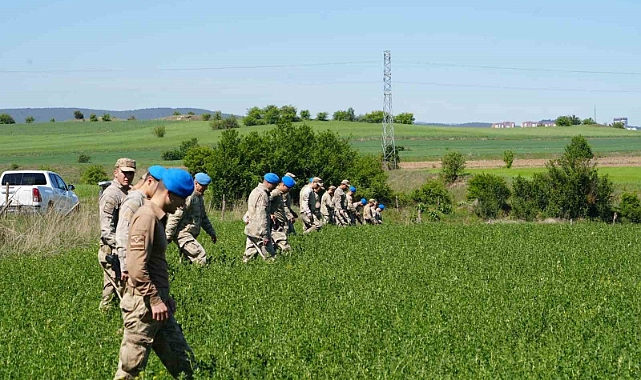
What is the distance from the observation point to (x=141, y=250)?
766cm

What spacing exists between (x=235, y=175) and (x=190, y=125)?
278 ft

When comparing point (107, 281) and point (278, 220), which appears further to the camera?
point (278, 220)

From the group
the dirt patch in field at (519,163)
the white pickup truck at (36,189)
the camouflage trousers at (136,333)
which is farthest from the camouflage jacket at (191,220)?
the dirt patch in field at (519,163)

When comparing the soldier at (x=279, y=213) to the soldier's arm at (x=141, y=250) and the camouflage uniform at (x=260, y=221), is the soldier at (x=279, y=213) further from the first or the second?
the soldier's arm at (x=141, y=250)

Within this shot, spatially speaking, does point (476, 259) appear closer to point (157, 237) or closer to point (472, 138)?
point (157, 237)

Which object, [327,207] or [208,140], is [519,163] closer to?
[208,140]

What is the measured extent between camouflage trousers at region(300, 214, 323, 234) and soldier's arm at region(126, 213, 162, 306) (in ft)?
55.4

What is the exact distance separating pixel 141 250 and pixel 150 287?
33cm

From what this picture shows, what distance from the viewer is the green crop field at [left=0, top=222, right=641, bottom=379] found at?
342 inches

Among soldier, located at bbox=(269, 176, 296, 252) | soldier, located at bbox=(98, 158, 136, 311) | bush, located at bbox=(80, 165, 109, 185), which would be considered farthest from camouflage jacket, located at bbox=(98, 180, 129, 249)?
bush, located at bbox=(80, 165, 109, 185)

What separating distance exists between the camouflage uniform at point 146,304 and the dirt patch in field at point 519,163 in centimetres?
6650

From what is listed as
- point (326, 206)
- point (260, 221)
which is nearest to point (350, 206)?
point (326, 206)

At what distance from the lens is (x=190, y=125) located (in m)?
131

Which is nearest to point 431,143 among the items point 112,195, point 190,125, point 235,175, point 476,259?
point 190,125
